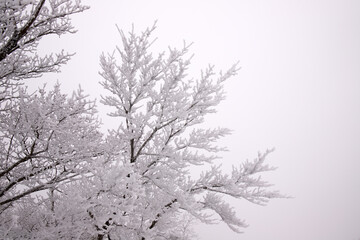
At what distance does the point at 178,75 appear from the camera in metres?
3.99

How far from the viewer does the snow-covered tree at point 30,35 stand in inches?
130

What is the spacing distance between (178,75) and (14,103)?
299cm

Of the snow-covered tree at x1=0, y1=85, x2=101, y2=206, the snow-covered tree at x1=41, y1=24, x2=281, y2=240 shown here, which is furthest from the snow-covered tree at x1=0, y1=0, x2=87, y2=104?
the snow-covered tree at x1=41, y1=24, x2=281, y2=240

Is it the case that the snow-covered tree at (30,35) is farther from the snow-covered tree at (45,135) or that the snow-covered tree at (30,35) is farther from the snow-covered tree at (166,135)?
the snow-covered tree at (166,135)

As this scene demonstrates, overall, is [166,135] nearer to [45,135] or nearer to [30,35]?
[45,135]

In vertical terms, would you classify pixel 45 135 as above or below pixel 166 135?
below

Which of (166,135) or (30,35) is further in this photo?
(166,135)

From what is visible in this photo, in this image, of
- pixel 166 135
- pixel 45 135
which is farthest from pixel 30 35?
pixel 166 135

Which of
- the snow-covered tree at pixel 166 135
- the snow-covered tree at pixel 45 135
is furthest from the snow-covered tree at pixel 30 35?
the snow-covered tree at pixel 166 135

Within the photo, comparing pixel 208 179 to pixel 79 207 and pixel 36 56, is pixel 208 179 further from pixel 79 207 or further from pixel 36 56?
pixel 36 56

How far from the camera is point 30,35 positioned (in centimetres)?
380

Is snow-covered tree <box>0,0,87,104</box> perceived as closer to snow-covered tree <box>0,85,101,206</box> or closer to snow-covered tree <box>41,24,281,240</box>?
snow-covered tree <box>0,85,101,206</box>

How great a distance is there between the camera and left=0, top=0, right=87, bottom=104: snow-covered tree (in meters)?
3.29

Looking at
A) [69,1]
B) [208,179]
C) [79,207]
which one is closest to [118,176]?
[79,207]
